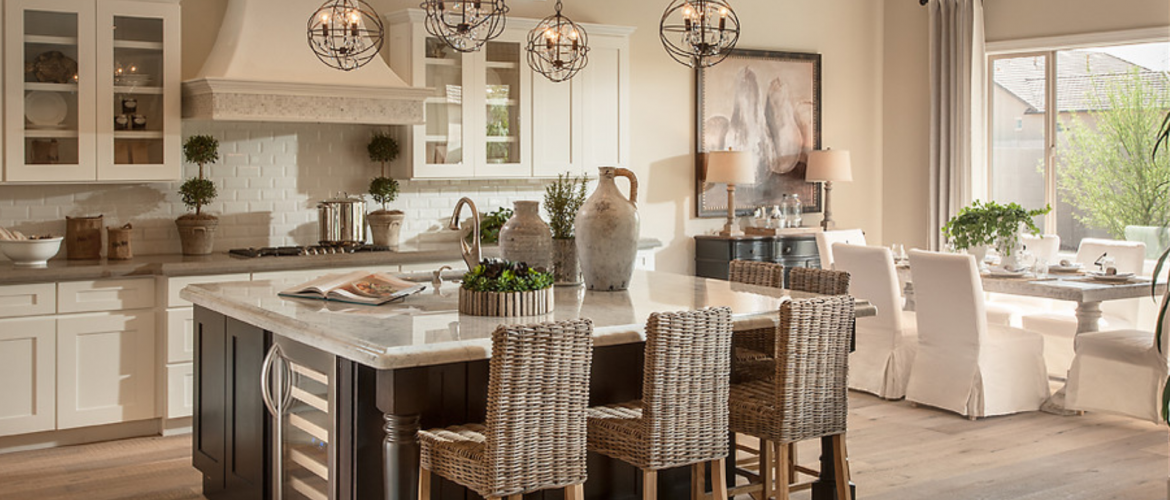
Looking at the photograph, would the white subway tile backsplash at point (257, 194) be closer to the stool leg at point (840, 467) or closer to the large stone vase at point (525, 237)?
the large stone vase at point (525, 237)

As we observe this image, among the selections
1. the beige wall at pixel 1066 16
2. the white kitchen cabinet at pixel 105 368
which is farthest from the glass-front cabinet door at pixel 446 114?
the beige wall at pixel 1066 16

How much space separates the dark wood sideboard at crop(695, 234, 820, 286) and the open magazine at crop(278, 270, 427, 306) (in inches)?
160

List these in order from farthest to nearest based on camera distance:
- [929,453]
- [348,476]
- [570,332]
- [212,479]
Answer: [929,453]
[212,479]
[348,476]
[570,332]

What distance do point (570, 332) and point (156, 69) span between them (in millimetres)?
3858

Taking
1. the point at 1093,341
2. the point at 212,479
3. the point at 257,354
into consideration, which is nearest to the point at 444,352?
the point at 257,354

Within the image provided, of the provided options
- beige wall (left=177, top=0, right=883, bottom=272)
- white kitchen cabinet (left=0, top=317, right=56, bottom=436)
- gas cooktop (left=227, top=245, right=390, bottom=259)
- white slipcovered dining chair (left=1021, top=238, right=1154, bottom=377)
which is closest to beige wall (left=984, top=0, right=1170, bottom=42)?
beige wall (left=177, top=0, right=883, bottom=272)

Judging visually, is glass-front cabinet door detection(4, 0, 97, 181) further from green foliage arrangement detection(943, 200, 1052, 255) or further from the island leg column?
green foliage arrangement detection(943, 200, 1052, 255)

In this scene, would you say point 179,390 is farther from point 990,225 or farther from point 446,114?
point 990,225

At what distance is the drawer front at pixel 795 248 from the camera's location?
8109 mm

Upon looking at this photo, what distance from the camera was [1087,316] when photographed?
6254mm

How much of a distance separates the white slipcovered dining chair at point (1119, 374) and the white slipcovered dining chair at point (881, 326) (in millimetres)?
892

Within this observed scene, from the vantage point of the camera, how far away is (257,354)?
13.1 feet

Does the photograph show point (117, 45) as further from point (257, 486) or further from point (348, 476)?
point (348, 476)

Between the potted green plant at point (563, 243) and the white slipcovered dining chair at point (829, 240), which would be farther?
the white slipcovered dining chair at point (829, 240)
